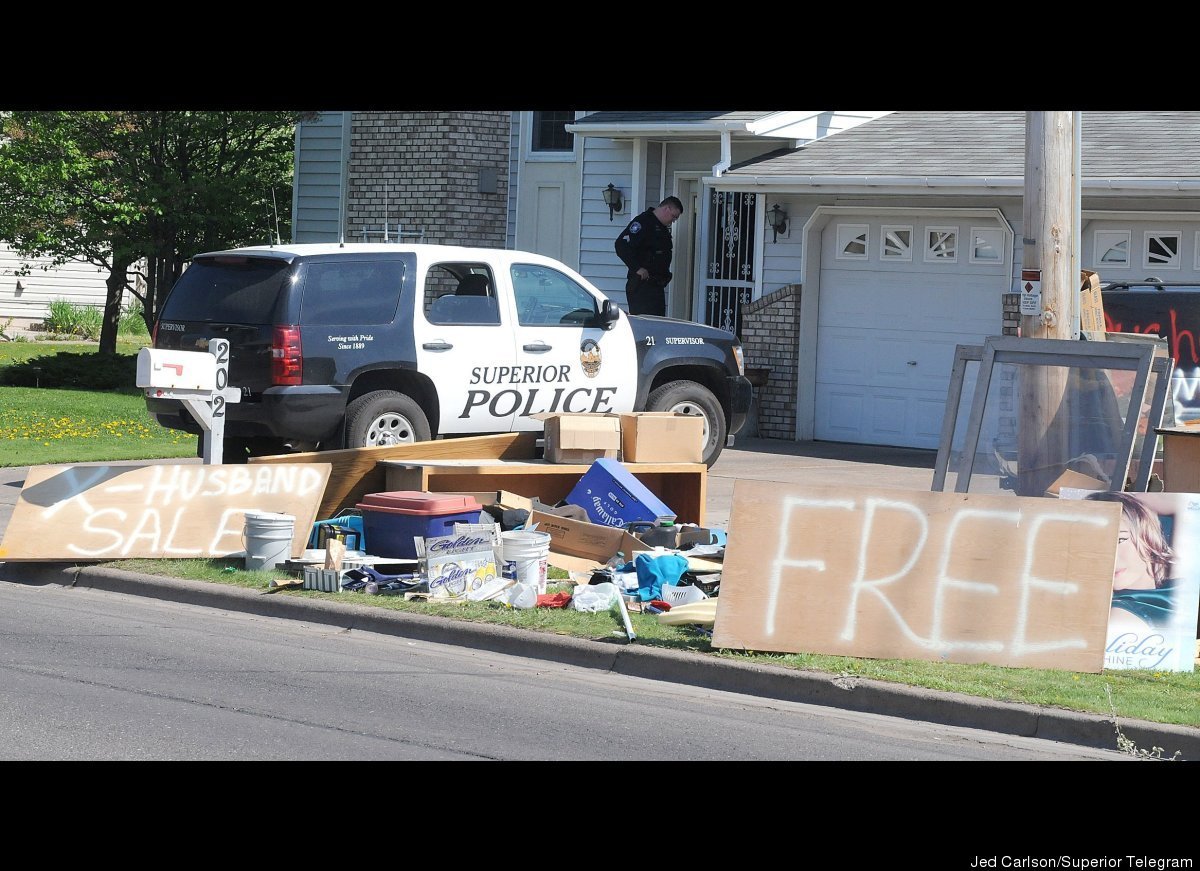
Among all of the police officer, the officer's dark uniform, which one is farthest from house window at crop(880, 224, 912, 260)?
the officer's dark uniform

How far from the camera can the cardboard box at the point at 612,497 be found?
11.0 m

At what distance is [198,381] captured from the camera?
33.7ft

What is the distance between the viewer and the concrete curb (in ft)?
22.3

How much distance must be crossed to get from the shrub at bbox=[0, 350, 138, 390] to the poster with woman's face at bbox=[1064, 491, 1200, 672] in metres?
16.0

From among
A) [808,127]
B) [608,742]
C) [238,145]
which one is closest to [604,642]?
[608,742]

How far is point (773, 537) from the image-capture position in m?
8.22

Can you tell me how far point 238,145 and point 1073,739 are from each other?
1844cm

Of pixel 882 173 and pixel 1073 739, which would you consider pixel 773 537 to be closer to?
pixel 1073 739

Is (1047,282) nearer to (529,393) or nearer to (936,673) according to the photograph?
(936,673)

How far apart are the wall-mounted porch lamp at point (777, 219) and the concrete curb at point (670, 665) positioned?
1072cm

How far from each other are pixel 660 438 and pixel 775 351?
7.14m

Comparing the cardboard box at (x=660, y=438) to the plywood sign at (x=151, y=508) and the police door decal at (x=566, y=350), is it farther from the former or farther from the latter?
the plywood sign at (x=151, y=508)

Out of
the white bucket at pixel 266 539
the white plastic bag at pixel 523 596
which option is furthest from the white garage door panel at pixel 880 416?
the white bucket at pixel 266 539

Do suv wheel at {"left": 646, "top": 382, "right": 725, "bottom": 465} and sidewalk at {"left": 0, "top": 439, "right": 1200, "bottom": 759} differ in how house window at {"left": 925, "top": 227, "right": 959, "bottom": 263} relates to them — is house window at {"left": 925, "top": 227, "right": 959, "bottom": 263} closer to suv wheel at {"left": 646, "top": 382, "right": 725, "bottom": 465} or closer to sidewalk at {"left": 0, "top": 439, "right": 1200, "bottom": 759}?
suv wheel at {"left": 646, "top": 382, "right": 725, "bottom": 465}
